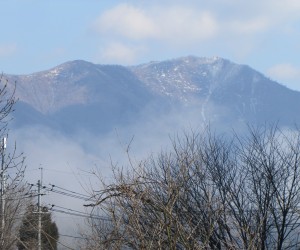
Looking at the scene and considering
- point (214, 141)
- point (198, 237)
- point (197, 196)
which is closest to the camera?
point (198, 237)

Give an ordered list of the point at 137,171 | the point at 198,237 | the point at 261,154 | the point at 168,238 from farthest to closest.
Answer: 1. the point at 261,154
2. the point at 198,237
3. the point at 137,171
4. the point at 168,238

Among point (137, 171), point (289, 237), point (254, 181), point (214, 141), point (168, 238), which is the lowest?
point (168, 238)

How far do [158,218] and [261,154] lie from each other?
52.0 ft

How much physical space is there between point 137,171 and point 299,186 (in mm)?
13235

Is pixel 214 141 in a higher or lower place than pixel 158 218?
higher

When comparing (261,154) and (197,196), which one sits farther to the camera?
(261,154)

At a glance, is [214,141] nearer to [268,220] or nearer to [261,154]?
[261,154]

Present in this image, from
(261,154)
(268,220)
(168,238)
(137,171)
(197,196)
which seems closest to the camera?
(168,238)

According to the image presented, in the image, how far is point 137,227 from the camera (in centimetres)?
1141

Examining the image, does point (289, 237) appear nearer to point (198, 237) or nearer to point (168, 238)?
point (198, 237)

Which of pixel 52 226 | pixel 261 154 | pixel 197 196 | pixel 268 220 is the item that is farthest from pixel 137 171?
pixel 52 226

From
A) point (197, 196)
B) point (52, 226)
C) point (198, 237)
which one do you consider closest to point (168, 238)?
point (198, 237)

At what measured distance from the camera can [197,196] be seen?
22.7 meters

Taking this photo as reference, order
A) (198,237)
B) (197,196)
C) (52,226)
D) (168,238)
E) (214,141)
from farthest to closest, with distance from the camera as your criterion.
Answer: (52,226)
(214,141)
(197,196)
(198,237)
(168,238)
